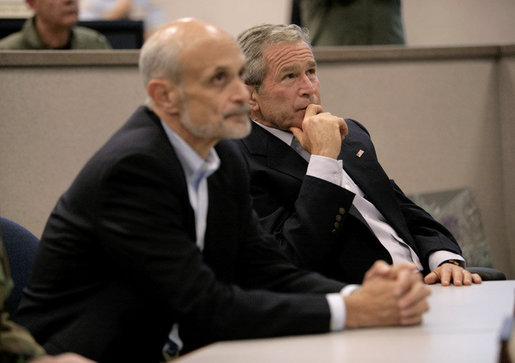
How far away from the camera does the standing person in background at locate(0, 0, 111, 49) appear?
3374mm

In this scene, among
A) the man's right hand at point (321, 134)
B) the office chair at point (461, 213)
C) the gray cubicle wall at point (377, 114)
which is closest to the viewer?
the man's right hand at point (321, 134)

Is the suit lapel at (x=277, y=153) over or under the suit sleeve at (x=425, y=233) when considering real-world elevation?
over

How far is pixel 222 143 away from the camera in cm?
166

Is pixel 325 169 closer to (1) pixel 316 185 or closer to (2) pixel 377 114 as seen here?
(1) pixel 316 185

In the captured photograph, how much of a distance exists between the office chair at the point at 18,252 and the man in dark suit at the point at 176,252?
0.62ft

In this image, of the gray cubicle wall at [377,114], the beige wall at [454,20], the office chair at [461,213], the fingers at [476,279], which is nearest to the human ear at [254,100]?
the fingers at [476,279]

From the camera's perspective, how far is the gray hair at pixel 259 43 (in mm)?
2150

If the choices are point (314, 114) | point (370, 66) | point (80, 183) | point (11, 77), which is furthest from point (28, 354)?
point (370, 66)

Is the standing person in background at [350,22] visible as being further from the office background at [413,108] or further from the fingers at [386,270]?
the fingers at [386,270]

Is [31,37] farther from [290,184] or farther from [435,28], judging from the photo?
[435,28]

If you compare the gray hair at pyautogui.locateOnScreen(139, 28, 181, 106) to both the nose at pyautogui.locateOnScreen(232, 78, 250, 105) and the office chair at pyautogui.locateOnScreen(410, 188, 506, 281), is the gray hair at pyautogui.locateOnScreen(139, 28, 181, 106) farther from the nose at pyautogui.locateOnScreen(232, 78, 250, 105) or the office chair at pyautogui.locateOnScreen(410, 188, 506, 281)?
the office chair at pyautogui.locateOnScreen(410, 188, 506, 281)

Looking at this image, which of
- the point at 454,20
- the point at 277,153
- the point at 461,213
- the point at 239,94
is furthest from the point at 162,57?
the point at 454,20

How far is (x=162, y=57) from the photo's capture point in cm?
147

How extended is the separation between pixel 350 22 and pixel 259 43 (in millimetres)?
1464
